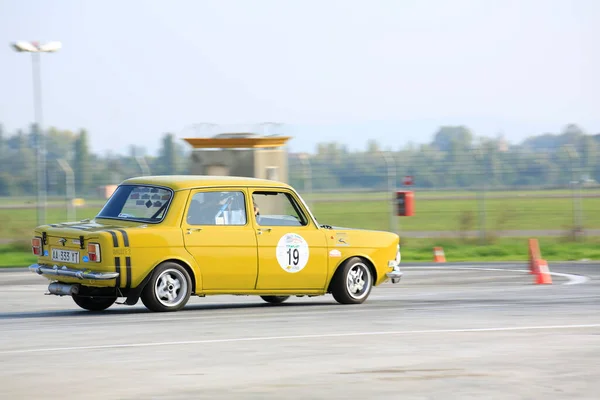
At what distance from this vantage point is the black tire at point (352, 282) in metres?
14.1

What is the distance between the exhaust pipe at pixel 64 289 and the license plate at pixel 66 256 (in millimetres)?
281

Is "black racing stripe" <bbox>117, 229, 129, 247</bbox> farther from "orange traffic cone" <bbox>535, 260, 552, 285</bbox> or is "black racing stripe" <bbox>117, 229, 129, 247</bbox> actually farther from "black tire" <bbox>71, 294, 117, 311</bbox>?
"orange traffic cone" <bbox>535, 260, 552, 285</bbox>

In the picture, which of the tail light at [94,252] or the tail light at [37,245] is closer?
the tail light at [94,252]

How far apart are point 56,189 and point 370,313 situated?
24418 millimetres

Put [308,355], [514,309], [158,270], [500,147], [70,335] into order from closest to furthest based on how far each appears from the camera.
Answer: [308,355] → [70,335] → [158,270] → [514,309] → [500,147]

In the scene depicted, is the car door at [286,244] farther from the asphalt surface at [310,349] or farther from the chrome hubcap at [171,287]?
the chrome hubcap at [171,287]

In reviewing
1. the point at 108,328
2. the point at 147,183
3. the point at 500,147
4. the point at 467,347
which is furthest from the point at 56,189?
the point at 467,347

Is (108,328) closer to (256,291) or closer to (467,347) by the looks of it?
(256,291)

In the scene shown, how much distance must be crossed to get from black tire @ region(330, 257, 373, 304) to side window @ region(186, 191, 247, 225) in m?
1.56

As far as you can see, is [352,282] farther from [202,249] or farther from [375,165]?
[375,165]

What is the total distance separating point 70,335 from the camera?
10586mm

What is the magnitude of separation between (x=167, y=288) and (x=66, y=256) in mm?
1225

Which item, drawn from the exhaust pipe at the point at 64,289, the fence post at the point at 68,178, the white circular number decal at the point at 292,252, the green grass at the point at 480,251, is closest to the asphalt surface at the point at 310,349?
the exhaust pipe at the point at 64,289

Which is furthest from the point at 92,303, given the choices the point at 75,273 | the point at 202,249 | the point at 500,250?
the point at 500,250
